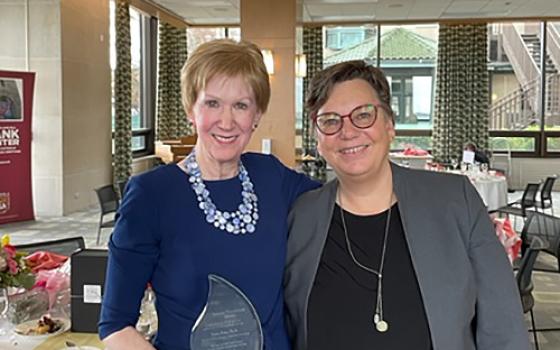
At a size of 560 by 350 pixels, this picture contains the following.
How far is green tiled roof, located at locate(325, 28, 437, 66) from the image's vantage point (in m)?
13.8

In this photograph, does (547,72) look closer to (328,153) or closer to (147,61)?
(147,61)

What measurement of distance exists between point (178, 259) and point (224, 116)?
0.36m

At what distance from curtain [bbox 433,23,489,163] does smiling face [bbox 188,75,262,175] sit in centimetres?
1205

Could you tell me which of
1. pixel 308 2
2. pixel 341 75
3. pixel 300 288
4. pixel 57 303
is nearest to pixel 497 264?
pixel 300 288

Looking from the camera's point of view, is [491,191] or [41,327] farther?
[491,191]

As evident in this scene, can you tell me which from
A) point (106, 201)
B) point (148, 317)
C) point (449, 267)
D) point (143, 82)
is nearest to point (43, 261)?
point (148, 317)

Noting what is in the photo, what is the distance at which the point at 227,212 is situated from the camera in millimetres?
1480

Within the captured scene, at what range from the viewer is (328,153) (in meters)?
1.59

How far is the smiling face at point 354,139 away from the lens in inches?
61.0

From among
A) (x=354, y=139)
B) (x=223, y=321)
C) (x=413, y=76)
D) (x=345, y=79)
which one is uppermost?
(x=413, y=76)

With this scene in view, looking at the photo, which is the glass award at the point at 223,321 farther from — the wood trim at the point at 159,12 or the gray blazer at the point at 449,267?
the wood trim at the point at 159,12

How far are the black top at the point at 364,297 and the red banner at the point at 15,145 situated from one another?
7628mm

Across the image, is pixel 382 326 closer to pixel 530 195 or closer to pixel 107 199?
pixel 107 199

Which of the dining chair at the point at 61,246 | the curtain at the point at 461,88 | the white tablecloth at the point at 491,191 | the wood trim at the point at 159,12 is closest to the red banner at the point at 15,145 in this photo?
the wood trim at the point at 159,12
